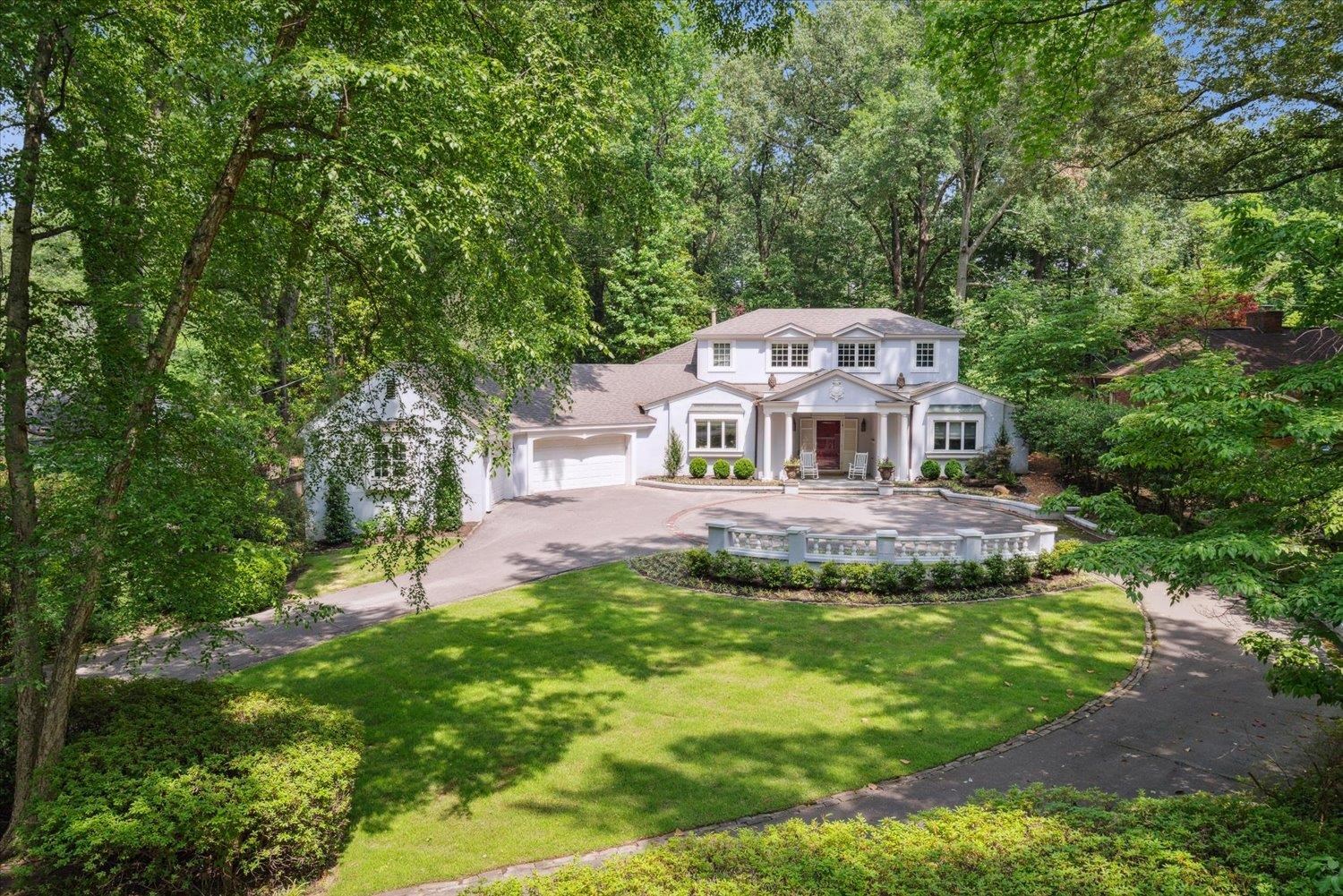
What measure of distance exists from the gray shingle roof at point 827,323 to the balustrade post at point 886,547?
696 inches

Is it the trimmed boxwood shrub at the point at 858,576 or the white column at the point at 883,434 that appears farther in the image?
the white column at the point at 883,434

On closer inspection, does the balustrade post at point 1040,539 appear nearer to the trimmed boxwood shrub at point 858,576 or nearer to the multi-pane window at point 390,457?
the trimmed boxwood shrub at point 858,576

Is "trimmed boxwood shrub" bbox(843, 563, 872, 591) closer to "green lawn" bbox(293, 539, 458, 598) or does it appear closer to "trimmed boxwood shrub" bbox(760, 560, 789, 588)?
"trimmed boxwood shrub" bbox(760, 560, 789, 588)

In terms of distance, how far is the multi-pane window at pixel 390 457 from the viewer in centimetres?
780

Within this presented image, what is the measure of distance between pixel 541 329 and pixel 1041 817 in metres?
8.41

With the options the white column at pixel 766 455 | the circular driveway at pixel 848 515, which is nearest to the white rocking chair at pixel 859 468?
the circular driveway at pixel 848 515

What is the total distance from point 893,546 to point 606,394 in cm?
1781

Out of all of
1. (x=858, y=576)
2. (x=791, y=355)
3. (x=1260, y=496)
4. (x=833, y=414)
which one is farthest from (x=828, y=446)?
(x=1260, y=496)

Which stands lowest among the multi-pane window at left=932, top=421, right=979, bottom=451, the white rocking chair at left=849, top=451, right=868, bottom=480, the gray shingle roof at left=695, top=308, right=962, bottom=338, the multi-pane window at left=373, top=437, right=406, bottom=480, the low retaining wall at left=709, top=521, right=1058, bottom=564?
the low retaining wall at left=709, top=521, right=1058, bottom=564

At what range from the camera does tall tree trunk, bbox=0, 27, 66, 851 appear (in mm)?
6031

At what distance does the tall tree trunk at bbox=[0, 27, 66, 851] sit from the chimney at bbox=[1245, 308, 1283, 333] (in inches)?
1342

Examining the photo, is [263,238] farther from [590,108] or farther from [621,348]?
[621,348]

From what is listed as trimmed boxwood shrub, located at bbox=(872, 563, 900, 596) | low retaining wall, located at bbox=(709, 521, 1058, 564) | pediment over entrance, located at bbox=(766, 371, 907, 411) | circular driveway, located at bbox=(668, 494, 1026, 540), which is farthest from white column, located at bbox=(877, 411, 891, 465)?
trimmed boxwood shrub, located at bbox=(872, 563, 900, 596)

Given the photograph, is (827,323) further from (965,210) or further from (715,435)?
(965,210)
